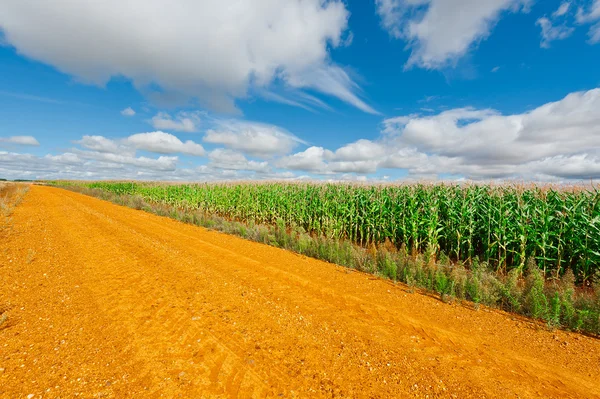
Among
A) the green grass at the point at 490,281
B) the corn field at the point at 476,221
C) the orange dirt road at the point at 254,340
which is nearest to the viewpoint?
the orange dirt road at the point at 254,340

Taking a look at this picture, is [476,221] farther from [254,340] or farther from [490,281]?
[254,340]

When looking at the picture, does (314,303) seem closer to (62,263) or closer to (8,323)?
(8,323)

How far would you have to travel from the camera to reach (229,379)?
316 cm

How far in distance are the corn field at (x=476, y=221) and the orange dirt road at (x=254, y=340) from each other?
4.25 m

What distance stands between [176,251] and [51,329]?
177 inches

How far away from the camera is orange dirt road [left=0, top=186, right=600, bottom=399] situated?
3131mm

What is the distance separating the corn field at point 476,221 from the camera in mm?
8344

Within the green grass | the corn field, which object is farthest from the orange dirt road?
the corn field

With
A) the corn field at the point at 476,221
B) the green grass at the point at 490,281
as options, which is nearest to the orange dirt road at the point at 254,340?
the green grass at the point at 490,281

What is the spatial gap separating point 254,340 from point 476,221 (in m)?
9.18

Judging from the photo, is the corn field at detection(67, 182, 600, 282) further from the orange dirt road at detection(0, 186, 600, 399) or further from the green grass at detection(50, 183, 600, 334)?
the orange dirt road at detection(0, 186, 600, 399)

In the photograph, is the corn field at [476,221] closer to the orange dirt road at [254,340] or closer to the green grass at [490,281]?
the green grass at [490,281]

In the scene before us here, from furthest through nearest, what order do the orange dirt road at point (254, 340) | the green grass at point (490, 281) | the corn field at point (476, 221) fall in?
the corn field at point (476, 221)
the green grass at point (490, 281)
the orange dirt road at point (254, 340)

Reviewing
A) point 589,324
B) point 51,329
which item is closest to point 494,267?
point 589,324
